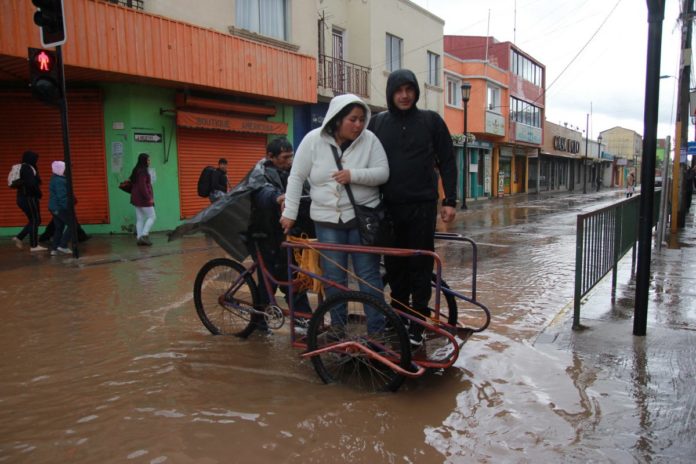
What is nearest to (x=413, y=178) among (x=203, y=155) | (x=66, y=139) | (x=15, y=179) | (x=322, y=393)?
(x=322, y=393)

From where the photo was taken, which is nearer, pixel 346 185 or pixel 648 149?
pixel 346 185

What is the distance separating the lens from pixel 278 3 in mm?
15312

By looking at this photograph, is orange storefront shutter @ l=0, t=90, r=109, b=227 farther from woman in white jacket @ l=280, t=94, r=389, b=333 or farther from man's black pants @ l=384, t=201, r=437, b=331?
man's black pants @ l=384, t=201, r=437, b=331

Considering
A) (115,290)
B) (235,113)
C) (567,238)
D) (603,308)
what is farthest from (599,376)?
(235,113)

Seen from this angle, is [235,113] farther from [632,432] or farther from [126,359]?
[632,432]

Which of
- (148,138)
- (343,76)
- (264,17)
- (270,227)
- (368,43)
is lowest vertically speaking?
(270,227)

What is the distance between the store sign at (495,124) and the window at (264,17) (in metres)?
17.3

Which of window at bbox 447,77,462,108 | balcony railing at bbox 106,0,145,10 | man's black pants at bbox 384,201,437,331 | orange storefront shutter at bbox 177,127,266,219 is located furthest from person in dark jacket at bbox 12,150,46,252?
window at bbox 447,77,462,108

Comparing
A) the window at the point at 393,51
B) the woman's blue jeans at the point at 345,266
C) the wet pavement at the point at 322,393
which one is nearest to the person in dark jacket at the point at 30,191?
the wet pavement at the point at 322,393

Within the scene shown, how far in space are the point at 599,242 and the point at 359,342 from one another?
331cm

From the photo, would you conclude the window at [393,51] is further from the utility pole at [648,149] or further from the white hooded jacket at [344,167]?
the white hooded jacket at [344,167]

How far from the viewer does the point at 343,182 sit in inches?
140

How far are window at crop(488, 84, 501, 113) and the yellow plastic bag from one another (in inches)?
1140

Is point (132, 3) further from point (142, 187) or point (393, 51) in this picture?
point (393, 51)
